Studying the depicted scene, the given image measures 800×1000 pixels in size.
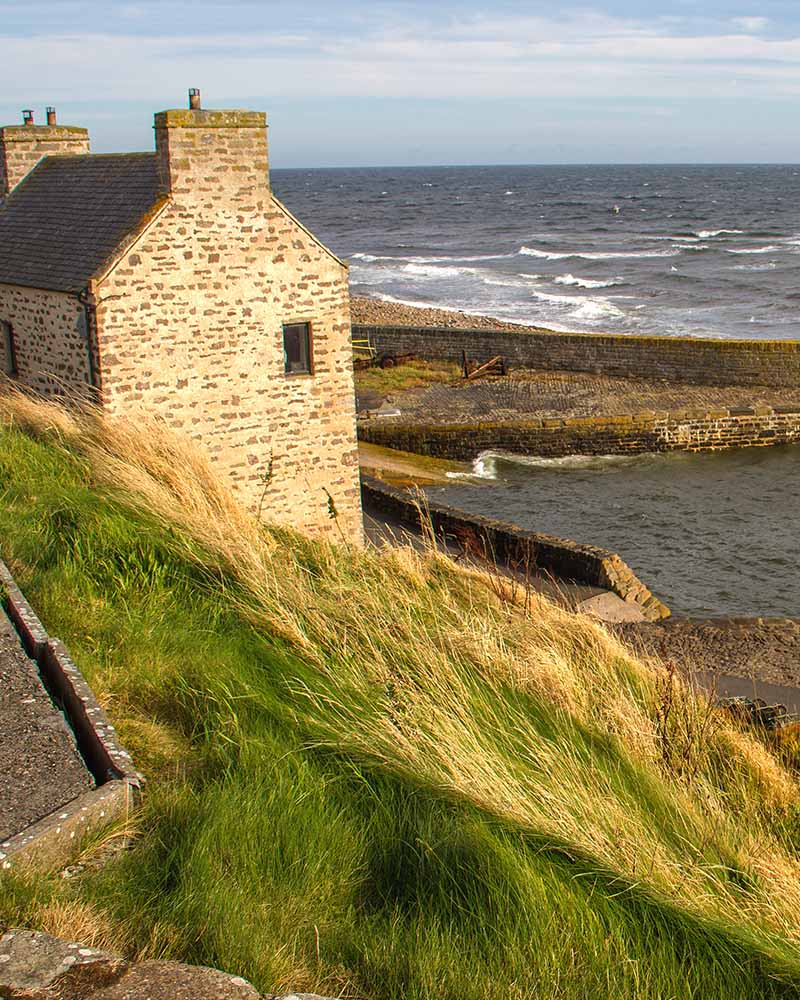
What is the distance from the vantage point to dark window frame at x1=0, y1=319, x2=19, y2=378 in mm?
15727

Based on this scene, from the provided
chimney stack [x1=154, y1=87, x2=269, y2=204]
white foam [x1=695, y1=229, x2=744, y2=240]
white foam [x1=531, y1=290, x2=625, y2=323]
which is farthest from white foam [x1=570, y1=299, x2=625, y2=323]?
chimney stack [x1=154, y1=87, x2=269, y2=204]

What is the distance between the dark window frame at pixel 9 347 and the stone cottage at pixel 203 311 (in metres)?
0.03

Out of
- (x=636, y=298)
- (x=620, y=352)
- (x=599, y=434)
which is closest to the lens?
(x=599, y=434)

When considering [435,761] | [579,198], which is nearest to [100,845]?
[435,761]

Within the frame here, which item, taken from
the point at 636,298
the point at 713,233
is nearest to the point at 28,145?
the point at 636,298

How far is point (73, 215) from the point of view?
1528cm

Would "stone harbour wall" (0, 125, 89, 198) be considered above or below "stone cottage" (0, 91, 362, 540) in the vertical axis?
above

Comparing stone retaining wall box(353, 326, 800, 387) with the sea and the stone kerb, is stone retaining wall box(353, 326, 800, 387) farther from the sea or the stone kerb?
the stone kerb

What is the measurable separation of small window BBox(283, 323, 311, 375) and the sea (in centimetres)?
705

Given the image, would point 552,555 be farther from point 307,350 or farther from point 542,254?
point 542,254

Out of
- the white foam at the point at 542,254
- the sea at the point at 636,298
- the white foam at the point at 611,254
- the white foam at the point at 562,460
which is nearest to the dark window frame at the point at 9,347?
the sea at the point at 636,298

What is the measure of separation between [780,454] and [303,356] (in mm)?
17246

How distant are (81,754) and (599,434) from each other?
2406cm

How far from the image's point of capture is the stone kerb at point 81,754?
4121mm
